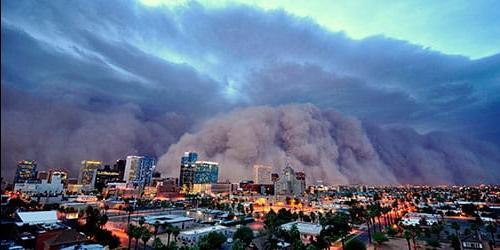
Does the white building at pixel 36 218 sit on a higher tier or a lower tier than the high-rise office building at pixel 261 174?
lower

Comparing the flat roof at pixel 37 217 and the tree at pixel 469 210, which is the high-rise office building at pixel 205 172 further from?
the tree at pixel 469 210

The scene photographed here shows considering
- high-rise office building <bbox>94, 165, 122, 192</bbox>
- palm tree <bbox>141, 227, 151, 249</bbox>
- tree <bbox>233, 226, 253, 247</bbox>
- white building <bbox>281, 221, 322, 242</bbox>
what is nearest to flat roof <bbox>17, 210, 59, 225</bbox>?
palm tree <bbox>141, 227, 151, 249</bbox>

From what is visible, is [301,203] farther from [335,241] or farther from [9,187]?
[9,187]

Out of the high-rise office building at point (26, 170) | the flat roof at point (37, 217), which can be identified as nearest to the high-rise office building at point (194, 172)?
the high-rise office building at point (26, 170)

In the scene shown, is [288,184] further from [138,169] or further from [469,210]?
[138,169]

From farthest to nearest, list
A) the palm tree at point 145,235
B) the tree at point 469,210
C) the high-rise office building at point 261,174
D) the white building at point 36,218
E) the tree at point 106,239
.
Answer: the high-rise office building at point 261,174 < the tree at point 469,210 < the white building at point 36,218 < the tree at point 106,239 < the palm tree at point 145,235

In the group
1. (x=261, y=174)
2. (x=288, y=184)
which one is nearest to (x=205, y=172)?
(x=261, y=174)

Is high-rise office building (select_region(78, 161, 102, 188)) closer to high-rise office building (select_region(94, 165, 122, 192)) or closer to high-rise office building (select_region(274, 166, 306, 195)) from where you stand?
high-rise office building (select_region(94, 165, 122, 192))
